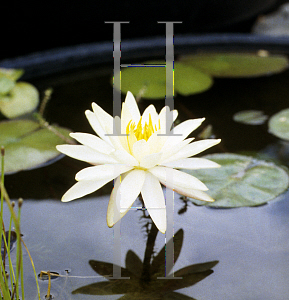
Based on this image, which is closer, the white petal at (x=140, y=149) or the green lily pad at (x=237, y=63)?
the white petal at (x=140, y=149)

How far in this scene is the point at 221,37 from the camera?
1780 millimetres

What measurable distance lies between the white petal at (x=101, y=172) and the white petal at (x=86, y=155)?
0.02 meters

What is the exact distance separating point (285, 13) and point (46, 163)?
8.58ft

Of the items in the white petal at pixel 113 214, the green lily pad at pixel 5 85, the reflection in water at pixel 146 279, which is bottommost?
the reflection in water at pixel 146 279

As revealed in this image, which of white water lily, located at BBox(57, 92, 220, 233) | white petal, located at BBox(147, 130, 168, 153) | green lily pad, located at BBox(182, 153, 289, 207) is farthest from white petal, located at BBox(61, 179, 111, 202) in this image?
green lily pad, located at BBox(182, 153, 289, 207)

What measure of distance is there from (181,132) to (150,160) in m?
0.13

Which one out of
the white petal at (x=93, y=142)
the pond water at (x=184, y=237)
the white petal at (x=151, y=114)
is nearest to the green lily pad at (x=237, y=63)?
the pond water at (x=184, y=237)

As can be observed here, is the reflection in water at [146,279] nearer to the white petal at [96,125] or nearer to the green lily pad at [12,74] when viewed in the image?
the white petal at [96,125]

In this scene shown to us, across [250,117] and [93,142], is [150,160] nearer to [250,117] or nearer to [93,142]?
[93,142]

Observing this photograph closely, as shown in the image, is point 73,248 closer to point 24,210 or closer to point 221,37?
point 24,210

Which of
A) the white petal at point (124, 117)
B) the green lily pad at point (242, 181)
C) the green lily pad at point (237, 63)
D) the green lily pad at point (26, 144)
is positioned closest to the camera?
the white petal at point (124, 117)

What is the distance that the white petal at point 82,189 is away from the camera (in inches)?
24.3

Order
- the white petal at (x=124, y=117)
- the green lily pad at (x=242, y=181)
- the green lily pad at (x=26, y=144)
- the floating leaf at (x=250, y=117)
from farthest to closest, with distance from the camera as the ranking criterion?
the floating leaf at (x=250, y=117) < the green lily pad at (x=26, y=144) < the green lily pad at (x=242, y=181) < the white petal at (x=124, y=117)

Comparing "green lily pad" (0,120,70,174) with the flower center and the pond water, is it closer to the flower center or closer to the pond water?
the pond water
